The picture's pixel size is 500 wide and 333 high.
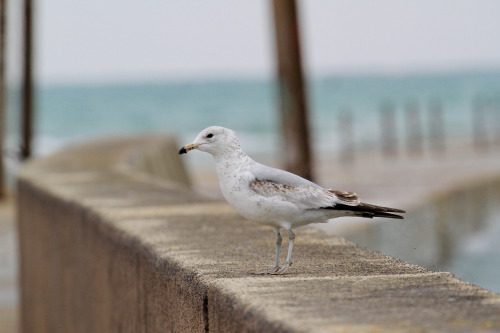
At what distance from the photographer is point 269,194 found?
3451mm

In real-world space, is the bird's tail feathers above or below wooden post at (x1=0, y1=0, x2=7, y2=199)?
above

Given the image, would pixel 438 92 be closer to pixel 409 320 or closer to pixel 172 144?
pixel 172 144

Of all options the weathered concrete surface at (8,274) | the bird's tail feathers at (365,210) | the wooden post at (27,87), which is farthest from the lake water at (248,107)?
the bird's tail feathers at (365,210)

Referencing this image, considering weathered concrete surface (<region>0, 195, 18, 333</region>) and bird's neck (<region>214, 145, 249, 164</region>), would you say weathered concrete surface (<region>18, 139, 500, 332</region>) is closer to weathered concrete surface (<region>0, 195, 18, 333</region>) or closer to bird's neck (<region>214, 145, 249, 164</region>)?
bird's neck (<region>214, 145, 249, 164</region>)

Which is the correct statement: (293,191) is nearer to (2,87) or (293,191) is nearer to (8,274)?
(8,274)

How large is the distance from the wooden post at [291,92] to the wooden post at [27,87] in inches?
319

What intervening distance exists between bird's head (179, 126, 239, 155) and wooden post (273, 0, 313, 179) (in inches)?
289

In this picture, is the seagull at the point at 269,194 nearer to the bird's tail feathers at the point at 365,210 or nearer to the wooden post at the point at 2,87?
the bird's tail feathers at the point at 365,210

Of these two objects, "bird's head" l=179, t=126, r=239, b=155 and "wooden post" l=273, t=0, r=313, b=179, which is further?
"wooden post" l=273, t=0, r=313, b=179

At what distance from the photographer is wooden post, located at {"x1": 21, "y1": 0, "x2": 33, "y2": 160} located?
59.2ft

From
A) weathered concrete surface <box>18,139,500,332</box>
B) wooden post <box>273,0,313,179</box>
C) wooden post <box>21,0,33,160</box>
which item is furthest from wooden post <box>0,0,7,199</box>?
weathered concrete surface <box>18,139,500,332</box>

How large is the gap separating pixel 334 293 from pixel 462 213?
12.3m

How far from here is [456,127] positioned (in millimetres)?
54906

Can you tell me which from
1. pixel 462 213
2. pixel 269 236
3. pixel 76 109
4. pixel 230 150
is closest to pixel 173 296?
pixel 230 150
